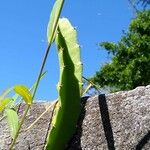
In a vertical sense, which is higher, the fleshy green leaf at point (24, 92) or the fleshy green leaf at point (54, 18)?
the fleshy green leaf at point (54, 18)

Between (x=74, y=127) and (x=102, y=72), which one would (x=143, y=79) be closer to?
(x=102, y=72)

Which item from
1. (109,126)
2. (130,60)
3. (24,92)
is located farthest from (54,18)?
(130,60)

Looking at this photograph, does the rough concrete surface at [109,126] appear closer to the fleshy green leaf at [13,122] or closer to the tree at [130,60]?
the fleshy green leaf at [13,122]

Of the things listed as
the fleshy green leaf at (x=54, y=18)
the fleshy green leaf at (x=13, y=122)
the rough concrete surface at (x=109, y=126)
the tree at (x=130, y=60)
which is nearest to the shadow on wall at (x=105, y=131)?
the rough concrete surface at (x=109, y=126)

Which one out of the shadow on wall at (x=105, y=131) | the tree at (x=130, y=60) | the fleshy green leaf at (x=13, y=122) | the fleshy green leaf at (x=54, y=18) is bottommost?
the shadow on wall at (x=105, y=131)

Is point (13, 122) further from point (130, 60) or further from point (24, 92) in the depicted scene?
point (130, 60)

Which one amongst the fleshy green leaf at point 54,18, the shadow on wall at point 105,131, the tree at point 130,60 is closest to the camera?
the fleshy green leaf at point 54,18
